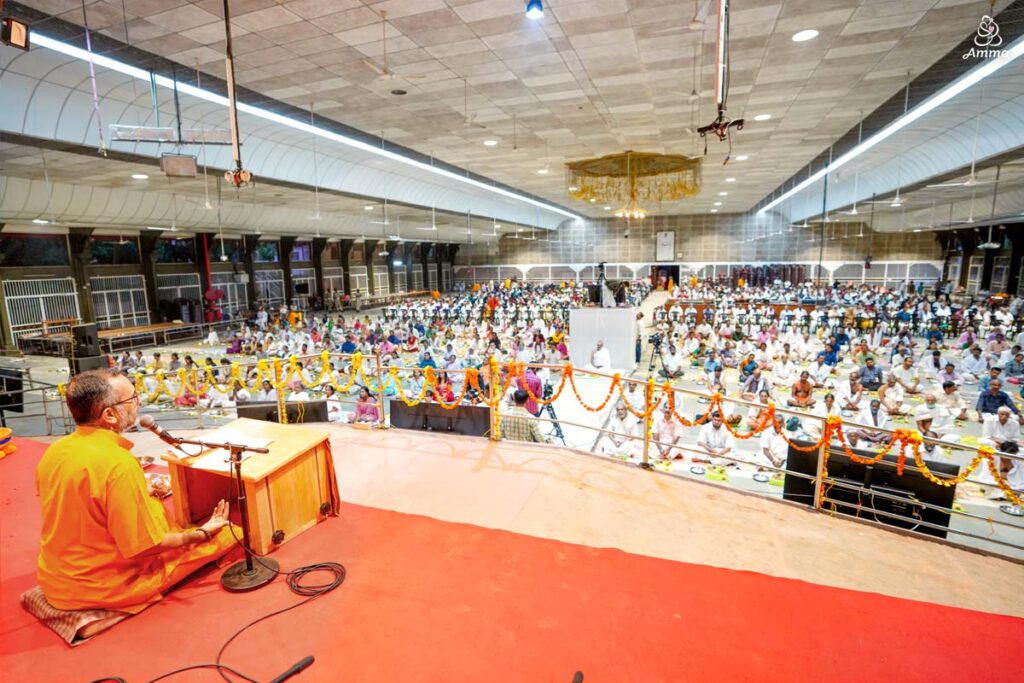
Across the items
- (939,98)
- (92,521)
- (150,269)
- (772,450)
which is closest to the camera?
(92,521)

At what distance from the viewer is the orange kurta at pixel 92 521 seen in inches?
93.8

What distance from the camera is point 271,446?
338 centimetres

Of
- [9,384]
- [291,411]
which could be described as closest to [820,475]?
[291,411]

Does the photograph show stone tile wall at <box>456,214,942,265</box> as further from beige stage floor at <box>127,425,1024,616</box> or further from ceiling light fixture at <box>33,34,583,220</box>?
beige stage floor at <box>127,425,1024,616</box>

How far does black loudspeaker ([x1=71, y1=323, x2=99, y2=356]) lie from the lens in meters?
9.14

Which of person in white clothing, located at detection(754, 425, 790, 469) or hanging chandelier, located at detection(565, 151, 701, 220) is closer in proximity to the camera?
person in white clothing, located at detection(754, 425, 790, 469)

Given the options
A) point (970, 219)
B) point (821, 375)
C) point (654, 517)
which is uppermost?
point (970, 219)

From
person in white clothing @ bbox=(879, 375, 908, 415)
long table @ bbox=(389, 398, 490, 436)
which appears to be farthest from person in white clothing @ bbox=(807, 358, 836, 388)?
long table @ bbox=(389, 398, 490, 436)

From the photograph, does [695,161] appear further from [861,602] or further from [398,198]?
[861,602]

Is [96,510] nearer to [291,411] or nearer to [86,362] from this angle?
[291,411]

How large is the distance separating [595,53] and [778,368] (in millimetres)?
8821

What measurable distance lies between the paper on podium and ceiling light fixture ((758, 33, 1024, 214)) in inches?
384

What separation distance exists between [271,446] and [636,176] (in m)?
12.3

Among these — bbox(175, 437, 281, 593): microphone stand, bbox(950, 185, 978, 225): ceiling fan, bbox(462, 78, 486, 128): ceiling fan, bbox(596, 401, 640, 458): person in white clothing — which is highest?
bbox(462, 78, 486, 128): ceiling fan
